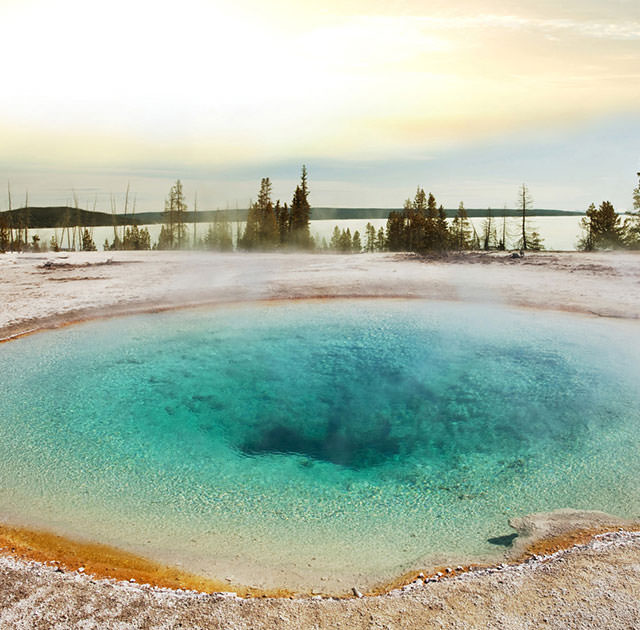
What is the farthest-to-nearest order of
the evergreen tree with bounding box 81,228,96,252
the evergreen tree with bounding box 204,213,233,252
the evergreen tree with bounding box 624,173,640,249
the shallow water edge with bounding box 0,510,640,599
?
the evergreen tree with bounding box 81,228,96,252 < the evergreen tree with bounding box 204,213,233,252 < the evergreen tree with bounding box 624,173,640,249 < the shallow water edge with bounding box 0,510,640,599

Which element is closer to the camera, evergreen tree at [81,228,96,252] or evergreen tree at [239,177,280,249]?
evergreen tree at [239,177,280,249]

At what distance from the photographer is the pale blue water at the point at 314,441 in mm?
4215

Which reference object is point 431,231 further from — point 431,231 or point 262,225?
point 262,225

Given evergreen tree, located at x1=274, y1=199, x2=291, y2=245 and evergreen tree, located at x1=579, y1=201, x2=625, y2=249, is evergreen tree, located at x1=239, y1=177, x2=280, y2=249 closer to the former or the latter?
evergreen tree, located at x1=274, y1=199, x2=291, y2=245

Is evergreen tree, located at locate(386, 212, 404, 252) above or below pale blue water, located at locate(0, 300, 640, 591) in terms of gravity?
above

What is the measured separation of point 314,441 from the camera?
611 cm

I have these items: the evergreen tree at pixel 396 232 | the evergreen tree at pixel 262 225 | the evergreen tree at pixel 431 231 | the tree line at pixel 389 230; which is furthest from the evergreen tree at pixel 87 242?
the evergreen tree at pixel 431 231

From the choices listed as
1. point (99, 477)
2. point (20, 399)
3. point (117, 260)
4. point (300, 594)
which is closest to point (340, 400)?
point (99, 477)

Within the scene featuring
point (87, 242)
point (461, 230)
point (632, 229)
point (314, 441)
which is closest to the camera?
point (314, 441)

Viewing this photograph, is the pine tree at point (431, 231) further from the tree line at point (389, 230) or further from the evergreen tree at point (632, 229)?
Result: the evergreen tree at point (632, 229)

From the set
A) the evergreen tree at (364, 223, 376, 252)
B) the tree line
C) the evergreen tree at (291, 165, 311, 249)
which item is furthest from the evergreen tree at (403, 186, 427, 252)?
the evergreen tree at (364, 223, 376, 252)

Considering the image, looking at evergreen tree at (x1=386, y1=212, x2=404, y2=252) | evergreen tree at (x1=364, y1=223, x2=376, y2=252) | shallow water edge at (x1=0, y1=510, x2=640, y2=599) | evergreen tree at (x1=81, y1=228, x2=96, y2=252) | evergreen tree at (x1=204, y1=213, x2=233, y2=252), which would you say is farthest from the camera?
evergreen tree at (x1=364, y1=223, x2=376, y2=252)

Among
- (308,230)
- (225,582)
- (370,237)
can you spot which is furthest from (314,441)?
(370,237)

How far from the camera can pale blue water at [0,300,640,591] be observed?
421 centimetres
